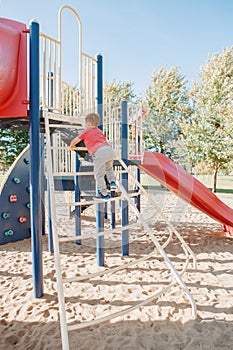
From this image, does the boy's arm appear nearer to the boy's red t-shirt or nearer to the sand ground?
the boy's red t-shirt

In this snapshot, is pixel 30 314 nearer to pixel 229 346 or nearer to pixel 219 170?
pixel 229 346

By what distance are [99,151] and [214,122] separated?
45.6ft

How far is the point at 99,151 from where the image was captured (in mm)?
3252

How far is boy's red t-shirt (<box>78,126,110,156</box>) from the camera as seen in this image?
3.29 m

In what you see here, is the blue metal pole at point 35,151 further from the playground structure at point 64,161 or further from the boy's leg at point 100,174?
the boy's leg at point 100,174

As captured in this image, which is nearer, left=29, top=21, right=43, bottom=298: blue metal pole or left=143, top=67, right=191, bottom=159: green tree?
left=29, top=21, right=43, bottom=298: blue metal pole

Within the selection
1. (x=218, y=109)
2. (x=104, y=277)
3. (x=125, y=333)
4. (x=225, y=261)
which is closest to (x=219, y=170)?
(x=218, y=109)

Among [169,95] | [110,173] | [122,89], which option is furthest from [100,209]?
[122,89]

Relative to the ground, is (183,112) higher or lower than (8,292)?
higher

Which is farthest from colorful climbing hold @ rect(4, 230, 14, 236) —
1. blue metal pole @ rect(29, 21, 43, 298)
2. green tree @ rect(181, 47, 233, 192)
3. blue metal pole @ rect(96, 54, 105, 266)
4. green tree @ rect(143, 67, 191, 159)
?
green tree @ rect(181, 47, 233, 192)

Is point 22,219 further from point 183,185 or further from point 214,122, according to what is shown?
point 214,122

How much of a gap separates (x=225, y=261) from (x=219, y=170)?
13.4 m

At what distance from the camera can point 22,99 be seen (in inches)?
119

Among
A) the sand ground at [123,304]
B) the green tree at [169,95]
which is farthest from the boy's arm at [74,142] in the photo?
the green tree at [169,95]
